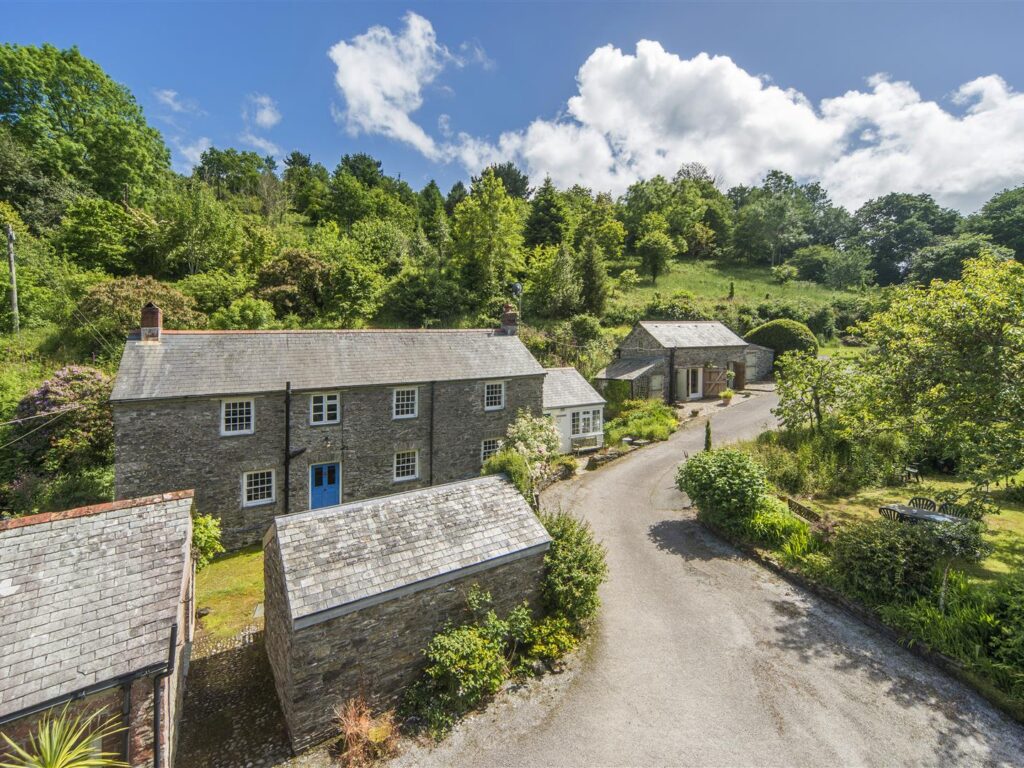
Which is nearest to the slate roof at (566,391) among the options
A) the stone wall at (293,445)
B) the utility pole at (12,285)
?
the stone wall at (293,445)

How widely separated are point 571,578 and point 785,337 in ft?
130

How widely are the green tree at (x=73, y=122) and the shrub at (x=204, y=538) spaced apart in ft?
144

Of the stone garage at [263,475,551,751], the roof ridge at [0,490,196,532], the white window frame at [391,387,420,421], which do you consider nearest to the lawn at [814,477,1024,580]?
the stone garage at [263,475,551,751]

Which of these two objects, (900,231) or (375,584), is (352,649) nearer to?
(375,584)

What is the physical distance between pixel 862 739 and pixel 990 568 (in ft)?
29.5

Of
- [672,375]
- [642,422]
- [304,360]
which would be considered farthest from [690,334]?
[304,360]

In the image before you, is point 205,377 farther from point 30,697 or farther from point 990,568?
point 990,568

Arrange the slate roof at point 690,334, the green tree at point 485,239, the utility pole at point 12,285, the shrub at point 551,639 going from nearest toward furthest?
the shrub at point 551,639 → the utility pole at point 12,285 → the slate roof at point 690,334 → the green tree at point 485,239

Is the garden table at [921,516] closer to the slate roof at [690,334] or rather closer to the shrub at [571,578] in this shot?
the shrub at [571,578]

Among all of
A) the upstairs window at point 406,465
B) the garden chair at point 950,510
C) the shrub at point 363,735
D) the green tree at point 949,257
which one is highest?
the green tree at point 949,257

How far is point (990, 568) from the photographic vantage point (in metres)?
13.0

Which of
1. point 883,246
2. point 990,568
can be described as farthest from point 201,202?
point 883,246

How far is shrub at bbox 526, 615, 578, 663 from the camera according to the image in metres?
10.5

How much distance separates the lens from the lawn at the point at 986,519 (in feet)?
42.9
